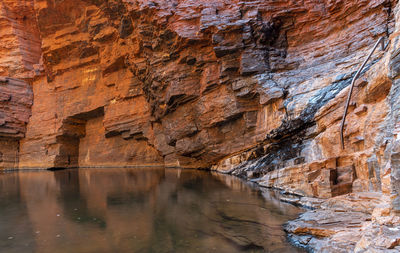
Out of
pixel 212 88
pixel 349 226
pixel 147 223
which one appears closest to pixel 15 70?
pixel 212 88

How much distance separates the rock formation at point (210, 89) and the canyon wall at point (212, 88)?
0.07 metres

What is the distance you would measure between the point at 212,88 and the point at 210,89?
0.51 ft

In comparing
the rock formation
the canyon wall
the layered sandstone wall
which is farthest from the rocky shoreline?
the layered sandstone wall

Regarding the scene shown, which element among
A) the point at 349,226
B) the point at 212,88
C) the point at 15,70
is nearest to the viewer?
the point at 349,226

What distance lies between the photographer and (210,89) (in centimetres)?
1697

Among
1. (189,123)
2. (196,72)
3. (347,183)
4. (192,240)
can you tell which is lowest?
(192,240)

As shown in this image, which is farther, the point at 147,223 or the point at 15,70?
the point at 15,70

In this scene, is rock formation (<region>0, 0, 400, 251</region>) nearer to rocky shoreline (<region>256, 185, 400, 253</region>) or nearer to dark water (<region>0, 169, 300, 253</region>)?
rocky shoreline (<region>256, 185, 400, 253</region>)

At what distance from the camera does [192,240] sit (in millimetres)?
4398

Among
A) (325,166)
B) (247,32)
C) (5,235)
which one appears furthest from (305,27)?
(5,235)

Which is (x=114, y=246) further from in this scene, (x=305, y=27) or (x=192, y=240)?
(x=305, y=27)

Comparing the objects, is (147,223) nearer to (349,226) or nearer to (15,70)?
(349,226)

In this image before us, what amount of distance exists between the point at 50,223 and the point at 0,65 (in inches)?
1107

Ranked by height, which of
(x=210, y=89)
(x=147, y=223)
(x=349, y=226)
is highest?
(x=210, y=89)
